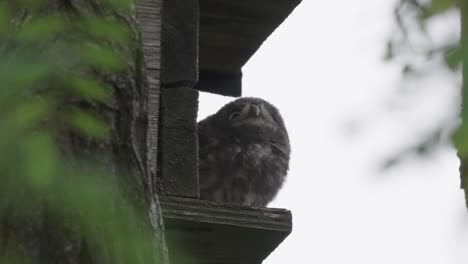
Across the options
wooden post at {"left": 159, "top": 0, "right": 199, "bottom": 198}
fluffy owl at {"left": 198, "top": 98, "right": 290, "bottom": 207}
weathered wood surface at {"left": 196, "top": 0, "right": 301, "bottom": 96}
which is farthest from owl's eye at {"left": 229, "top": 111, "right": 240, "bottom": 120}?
wooden post at {"left": 159, "top": 0, "right": 199, "bottom": 198}

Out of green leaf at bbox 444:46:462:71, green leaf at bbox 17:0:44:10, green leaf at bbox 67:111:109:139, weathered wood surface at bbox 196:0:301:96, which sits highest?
weathered wood surface at bbox 196:0:301:96

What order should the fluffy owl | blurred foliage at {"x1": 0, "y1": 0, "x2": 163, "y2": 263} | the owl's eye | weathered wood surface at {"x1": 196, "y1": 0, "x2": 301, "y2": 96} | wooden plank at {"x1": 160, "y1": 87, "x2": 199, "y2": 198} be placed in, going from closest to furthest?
blurred foliage at {"x1": 0, "y1": 0, "x2": 163, "y2": 263}, wooden plank at {"x1": 160, "y1": 87, "x2": 199, "y2": 198}, weathered wood surface at {"x1": 196, "y1": 0, "x2": 301, "y2": 96}, the fluffy owl, the owl's eye

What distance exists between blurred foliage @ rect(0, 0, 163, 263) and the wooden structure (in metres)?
0.91

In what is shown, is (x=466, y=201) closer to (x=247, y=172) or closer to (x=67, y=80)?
(x=67, y=80)

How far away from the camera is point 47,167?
2.01m

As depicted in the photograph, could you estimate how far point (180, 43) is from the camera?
4.50m

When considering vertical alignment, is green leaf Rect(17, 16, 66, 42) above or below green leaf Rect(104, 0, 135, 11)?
below

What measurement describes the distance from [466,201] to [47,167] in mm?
634

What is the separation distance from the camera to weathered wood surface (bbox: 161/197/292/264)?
12.3 ft

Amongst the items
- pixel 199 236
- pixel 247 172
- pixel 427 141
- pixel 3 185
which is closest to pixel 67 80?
pixel 3 185

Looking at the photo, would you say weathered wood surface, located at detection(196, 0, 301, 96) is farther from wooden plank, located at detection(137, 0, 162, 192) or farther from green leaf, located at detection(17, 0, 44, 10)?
green leaf, located at detection(17, 0, 44, 10)

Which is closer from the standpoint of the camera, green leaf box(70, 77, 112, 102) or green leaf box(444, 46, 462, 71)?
green leaf box(444, 46, 462, 71)

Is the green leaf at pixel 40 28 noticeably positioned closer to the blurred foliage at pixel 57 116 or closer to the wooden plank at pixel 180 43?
the blurred foliage at pixel 57 116

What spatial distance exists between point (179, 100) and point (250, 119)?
7.09 feet
